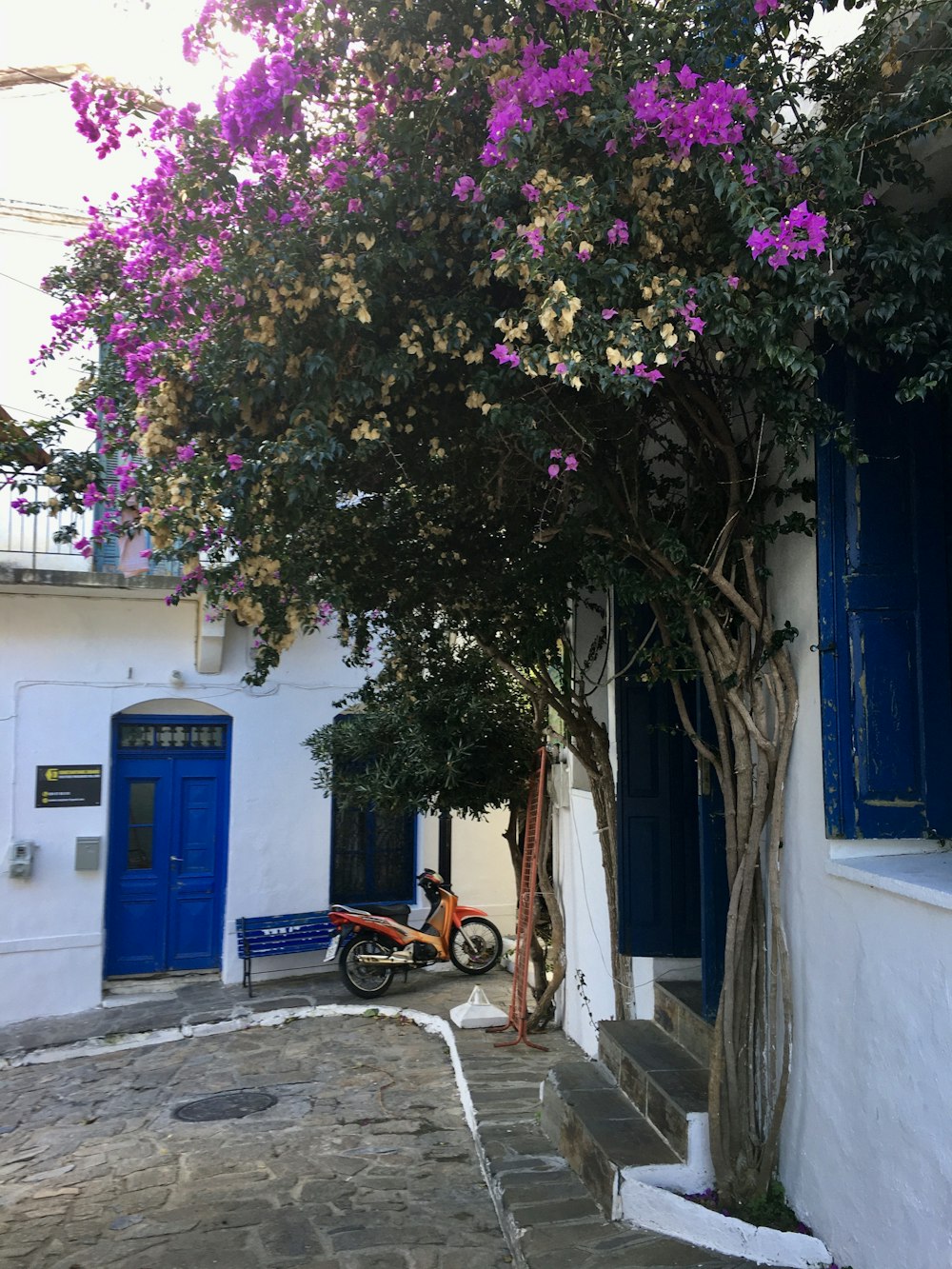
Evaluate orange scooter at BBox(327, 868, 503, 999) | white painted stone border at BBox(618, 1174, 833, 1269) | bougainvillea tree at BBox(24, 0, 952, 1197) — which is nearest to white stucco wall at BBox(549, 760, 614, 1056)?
orange scooter at BBox(327, 868, 503, 999)

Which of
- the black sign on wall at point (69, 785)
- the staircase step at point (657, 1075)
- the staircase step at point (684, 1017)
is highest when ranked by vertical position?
the black sign on wall at point (69, 785)

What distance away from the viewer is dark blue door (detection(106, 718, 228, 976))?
365 inches

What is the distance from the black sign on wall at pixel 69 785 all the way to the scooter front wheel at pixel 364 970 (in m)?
2.72

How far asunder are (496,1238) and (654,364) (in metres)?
3.80

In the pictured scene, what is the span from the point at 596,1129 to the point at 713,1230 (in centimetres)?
86

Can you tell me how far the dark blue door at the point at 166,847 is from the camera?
9.28 meters

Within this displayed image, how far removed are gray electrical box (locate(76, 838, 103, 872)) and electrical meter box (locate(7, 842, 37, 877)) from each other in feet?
1.35

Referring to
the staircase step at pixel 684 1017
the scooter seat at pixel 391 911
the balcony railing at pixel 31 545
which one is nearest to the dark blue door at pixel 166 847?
the scooter seat at pixel 391 911

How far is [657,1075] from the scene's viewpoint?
4.50 metres

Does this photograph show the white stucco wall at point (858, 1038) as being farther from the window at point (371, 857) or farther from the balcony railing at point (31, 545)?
the balcony railing at point (31, 545)

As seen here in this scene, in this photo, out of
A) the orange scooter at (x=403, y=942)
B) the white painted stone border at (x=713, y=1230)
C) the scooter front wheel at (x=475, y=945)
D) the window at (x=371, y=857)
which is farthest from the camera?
the window at (x=371, y=857)

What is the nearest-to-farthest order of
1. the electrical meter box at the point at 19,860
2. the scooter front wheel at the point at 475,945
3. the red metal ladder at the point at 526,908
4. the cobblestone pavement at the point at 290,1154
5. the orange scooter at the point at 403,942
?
the cobblestone pavement at the point at 290,1154, the red metal ladder at the point at 526,908, the electrical meter box at the point at 19,860, the orange scooter at the point at 403,942, the scooter front wheel at the point at 475,945

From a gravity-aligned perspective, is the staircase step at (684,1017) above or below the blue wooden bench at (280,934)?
above

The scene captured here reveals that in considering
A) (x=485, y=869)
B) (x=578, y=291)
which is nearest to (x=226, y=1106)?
(x=485, y=869)
